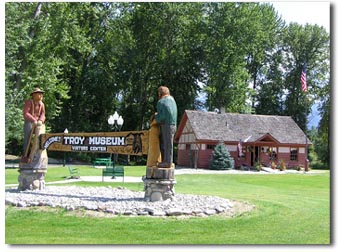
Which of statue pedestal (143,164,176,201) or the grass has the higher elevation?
statue pedestal (143,164,176,201)

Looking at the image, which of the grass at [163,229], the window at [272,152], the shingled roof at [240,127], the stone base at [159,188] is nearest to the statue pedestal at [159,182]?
the stone base at [159,188]

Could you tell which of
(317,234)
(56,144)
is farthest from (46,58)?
(317,234)

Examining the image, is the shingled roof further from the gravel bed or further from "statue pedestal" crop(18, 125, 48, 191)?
the gravel bed

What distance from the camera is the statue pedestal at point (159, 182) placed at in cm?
1024

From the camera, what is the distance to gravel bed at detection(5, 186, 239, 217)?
30.9 feet

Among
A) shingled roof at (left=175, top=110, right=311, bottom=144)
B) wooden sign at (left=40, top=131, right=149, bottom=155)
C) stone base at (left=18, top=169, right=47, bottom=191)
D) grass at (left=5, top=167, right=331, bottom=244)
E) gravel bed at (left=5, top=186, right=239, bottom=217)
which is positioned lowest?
grass at (left=5, top=167, right=331, bottom=244)

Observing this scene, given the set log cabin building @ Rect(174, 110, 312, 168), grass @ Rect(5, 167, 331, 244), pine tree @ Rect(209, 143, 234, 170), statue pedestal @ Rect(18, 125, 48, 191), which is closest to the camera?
grass @ Rect(5, 167, 331, 244)

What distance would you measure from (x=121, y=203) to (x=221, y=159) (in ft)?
74.3

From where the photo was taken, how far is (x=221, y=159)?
32.5 m

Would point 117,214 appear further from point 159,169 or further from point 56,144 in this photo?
point 56,144

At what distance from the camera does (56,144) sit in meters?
12.5

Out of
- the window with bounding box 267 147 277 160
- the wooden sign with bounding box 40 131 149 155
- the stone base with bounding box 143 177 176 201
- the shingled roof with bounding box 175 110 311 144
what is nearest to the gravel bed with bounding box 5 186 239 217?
the stone base with bounding box 143 177 176 201

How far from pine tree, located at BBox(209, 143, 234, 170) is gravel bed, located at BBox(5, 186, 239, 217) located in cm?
2046

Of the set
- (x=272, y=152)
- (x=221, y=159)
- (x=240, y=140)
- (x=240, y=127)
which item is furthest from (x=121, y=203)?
(x=272, y=152)
